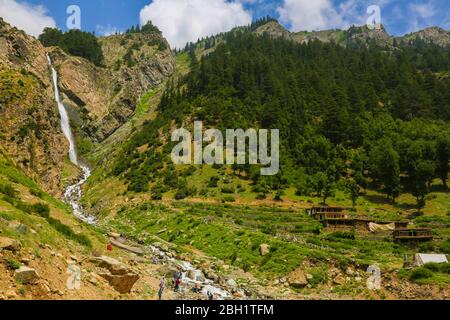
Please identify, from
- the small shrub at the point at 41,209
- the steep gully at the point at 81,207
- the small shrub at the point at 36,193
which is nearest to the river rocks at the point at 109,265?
the small shrub at the point at 41,209

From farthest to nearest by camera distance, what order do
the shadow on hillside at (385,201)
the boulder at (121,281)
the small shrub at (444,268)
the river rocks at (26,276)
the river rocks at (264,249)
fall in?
the shadow on hillside at (385,201)
the river rocks at (264,249)
the small shrub at (444,268)
the boulder at (121,281)
the river rocks at (26,276)

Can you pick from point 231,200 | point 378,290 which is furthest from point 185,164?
point 378,290

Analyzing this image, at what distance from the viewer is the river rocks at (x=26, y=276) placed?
17391 mm

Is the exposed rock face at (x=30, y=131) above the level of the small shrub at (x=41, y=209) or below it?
above

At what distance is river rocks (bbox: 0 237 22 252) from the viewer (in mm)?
18620

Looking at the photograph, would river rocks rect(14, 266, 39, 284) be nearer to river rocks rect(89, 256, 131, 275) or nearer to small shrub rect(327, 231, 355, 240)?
river rocks rect(89, 256, 131, 275)

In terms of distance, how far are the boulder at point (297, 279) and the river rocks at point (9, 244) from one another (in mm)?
26012

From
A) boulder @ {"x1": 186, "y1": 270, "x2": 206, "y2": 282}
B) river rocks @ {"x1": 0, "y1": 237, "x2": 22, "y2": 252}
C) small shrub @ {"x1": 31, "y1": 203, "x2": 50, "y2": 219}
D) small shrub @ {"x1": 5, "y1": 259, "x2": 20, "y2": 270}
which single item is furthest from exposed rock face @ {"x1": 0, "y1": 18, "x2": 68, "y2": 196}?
small shrub @ {"x1": 5, "y1": 259, "x2": 20, "y2": 270}

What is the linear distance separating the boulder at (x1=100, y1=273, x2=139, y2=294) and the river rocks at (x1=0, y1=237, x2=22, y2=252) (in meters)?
5.63

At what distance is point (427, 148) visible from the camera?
97.3 m

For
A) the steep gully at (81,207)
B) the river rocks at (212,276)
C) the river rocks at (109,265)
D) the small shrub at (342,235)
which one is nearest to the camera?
the river rocks at (109,265)

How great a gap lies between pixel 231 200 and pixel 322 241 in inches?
1270

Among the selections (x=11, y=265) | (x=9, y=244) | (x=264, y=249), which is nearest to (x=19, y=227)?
(x=9, y=244)

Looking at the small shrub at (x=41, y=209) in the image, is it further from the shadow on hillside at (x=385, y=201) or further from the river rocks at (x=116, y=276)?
the shadow on hillside at (x=385, y=201)
